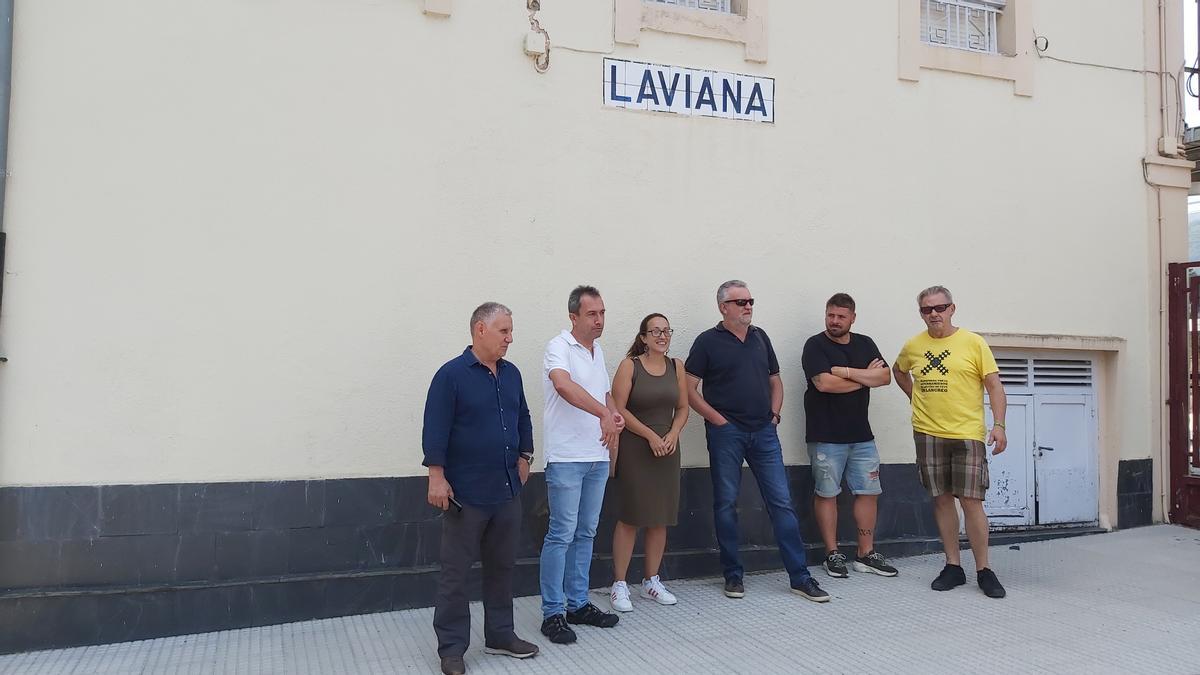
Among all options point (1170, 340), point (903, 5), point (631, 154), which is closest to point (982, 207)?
point (903, 5)

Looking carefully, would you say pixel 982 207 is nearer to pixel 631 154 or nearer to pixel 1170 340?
pixel 1170 340

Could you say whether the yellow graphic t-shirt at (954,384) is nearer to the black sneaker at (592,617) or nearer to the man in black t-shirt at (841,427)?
the man in black t-shirt at (841,427)

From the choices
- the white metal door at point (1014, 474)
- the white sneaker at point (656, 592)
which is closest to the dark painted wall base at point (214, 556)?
the white sneaker at point (656, 592)

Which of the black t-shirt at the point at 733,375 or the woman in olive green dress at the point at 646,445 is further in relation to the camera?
the black t-shirt at the point at 733,375

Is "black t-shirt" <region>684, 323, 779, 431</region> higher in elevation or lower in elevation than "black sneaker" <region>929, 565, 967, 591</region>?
higher

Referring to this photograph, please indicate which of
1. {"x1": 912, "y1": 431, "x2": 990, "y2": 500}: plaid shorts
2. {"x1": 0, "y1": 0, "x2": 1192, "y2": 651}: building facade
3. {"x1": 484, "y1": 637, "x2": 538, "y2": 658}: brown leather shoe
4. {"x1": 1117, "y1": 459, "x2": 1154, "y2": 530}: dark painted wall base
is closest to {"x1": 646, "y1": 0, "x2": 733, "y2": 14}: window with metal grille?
{"x1": 0, "y1": 0, "x2": 1192, "y2": 651}: building facade

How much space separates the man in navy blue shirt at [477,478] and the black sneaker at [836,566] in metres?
2.48

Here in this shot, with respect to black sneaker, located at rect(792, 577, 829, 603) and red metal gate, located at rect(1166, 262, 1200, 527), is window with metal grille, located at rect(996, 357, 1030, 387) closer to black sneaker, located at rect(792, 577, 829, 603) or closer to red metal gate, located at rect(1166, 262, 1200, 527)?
red metal gate, located at rect(1166, 262, 1200, 527)

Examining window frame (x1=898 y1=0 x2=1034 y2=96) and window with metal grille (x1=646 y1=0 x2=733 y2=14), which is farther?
window frame (x1=898 y1=0 x2=1034 y2=96)

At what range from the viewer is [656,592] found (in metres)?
5.62

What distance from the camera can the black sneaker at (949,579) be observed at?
19.4 feet

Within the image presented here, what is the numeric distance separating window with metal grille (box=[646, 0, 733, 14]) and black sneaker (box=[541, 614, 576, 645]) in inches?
170

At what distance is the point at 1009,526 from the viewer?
24.0ft

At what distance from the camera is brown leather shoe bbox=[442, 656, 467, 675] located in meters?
4.32
